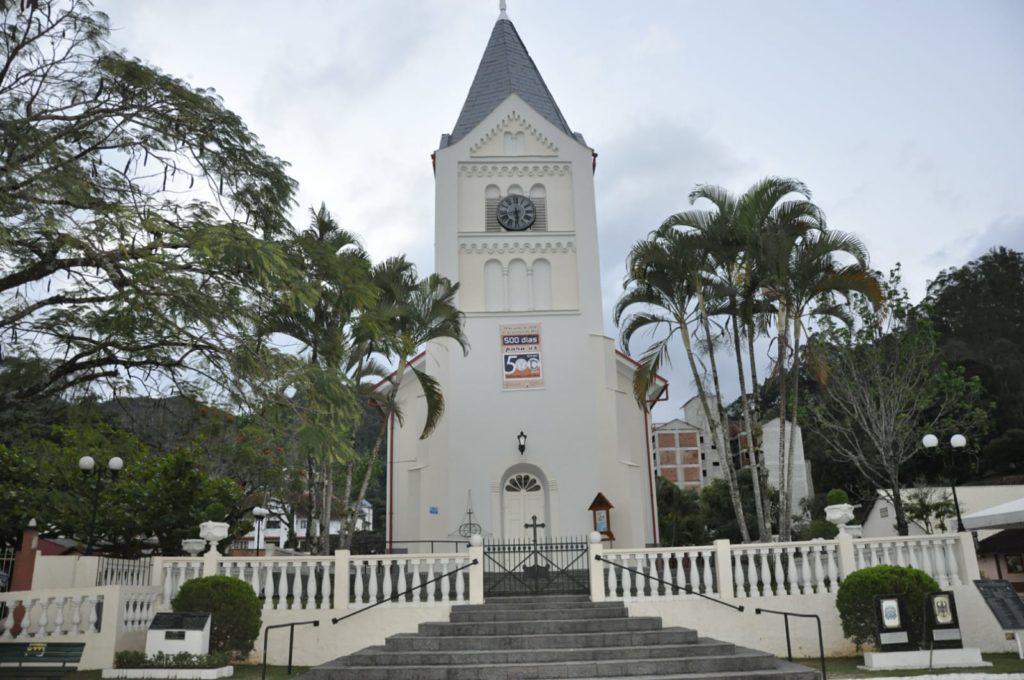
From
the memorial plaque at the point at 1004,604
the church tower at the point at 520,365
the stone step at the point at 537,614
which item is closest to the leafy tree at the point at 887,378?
the church tower at the point at 520,365

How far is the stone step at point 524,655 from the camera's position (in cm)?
1080

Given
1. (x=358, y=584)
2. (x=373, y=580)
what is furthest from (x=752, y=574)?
(x=358, y=584)

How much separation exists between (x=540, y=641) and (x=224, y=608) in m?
4.69

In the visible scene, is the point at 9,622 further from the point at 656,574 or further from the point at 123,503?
the point at 656,574

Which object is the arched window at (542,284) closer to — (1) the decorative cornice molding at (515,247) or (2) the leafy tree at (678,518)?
(1) the decorative cornice molding at (515,247)

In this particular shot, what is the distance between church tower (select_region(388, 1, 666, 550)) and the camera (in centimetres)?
2242

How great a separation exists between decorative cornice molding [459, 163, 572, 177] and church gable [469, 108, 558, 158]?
39 cm

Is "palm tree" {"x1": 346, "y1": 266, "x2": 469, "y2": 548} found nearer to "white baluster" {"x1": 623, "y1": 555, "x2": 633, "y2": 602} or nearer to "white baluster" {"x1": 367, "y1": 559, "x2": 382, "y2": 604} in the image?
"white baluster" {"x1": 367, "y1": 559, "x2": 382, "y2": 604}

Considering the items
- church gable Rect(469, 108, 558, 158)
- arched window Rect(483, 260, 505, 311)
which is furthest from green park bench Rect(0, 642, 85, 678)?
church gable Rect(469, 108, 558, 158)

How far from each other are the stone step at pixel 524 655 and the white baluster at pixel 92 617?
152 inches

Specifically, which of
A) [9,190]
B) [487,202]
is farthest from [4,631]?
[487,202]

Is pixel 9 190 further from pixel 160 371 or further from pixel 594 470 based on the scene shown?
pixel 594 470

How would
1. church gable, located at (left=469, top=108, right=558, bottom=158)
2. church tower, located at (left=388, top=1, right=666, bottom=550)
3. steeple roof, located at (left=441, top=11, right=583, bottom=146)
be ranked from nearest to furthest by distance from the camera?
church tower, located at (left=388, top=1, right=666, bottom=550) < church gable, located at (left=469, top=108, right=558, bottom=158) < steeple roof, located at (left=441, top=11, right=583, bottom=146)

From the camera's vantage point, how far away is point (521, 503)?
74.6ft
